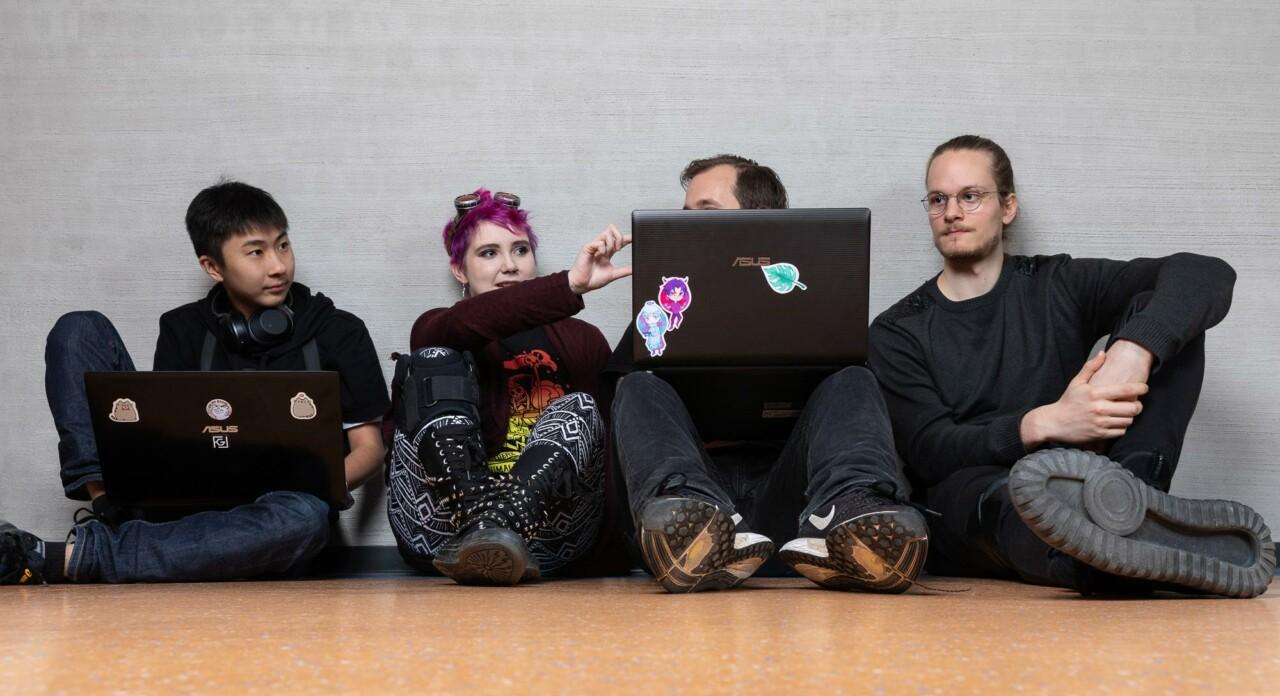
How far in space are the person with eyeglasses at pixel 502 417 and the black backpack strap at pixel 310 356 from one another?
7.4 inches

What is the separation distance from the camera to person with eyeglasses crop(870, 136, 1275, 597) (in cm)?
129

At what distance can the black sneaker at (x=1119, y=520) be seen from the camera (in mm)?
1276

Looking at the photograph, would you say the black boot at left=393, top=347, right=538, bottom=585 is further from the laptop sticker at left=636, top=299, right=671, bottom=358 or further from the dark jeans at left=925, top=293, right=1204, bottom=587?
the dark jeans at left=925, top=293, right=1204, bottom=587

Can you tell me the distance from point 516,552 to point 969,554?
2.56 ft

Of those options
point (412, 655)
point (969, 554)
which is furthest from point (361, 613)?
point (969, 554)

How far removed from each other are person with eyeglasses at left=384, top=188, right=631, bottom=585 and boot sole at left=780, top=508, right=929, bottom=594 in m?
0.42

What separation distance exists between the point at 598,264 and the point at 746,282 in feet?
1.01

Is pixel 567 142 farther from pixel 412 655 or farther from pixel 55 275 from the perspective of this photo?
pixel 412 655

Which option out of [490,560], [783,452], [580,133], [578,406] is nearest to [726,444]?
[783,452]

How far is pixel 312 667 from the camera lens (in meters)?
0.77

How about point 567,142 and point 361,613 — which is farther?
point 567,142

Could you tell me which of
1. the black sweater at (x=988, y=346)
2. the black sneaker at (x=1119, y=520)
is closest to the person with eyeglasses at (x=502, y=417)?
the black sweater at (x=988, y=346)

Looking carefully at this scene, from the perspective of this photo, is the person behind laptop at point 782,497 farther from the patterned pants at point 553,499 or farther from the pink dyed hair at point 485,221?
the pink dyed hair at point 485,221

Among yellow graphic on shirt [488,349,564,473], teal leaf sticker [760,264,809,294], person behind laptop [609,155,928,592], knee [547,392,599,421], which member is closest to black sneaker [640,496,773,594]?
person behind laptop [609,155,928,592]
